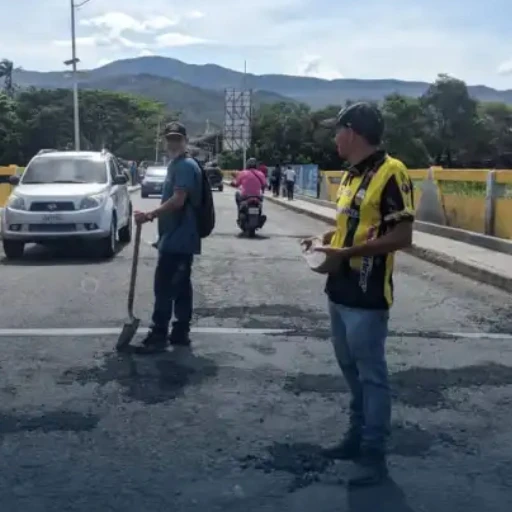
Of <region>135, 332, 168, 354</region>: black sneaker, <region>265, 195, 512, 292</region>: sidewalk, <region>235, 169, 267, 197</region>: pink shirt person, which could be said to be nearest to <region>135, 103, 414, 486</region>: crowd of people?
<region>135, 332, 168, 354</region>: black sneaker

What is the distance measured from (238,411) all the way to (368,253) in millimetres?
1803

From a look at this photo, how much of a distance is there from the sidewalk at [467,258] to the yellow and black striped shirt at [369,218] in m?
7.86

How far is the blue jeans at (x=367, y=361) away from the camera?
5.13 meters

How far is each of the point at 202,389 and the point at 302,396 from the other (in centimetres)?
70

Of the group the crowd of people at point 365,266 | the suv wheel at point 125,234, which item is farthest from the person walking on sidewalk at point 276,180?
the crowd of people at point 365,266

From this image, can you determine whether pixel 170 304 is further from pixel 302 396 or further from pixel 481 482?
pixel 481 482

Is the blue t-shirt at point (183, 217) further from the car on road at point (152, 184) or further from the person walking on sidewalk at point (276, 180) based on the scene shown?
the person walking on sidewalk at point (276, 180)

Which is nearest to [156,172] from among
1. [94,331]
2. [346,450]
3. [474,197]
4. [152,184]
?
[152,184]

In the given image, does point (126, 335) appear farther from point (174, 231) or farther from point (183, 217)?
point (183, 217)

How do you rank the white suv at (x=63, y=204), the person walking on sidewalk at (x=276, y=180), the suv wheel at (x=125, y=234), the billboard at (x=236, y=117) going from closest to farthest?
the white suv at (x=63, y=204) < the suv wheel at (x=125, y=234) < the person walking on sidewalk at (x=276, y=180) < the billboard at (x=236, y=117)

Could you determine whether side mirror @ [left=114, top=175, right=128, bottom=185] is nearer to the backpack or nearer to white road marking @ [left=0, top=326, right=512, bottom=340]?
white road marking @ [left=0, top=326, right=512, bottom=340]

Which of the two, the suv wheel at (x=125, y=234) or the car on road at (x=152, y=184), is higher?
the suv wheel at (x=125, y=234)

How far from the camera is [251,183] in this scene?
20938 mm

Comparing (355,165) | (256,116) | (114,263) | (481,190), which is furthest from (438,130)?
(355,165)
